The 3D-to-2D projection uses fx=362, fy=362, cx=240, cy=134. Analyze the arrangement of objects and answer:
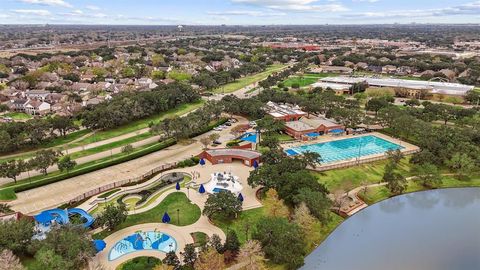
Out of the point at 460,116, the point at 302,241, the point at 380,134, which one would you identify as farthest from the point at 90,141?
the point at 460,116

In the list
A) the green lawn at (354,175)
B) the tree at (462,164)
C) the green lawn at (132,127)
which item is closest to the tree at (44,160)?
the green lawn at (132,127)

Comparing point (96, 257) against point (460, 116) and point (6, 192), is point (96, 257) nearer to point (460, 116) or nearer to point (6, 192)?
point (6, 192)

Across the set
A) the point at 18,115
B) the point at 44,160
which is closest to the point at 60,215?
the point at 44,160

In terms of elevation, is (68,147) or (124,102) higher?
(124,102)

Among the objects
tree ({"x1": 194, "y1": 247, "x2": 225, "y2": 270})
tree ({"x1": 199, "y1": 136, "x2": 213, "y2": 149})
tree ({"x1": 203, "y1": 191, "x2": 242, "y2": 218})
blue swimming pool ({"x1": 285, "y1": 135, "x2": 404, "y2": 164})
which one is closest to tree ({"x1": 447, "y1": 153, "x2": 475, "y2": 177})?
blue swimming pool ({"x1": 285, "y1": 135, "x2": 404, "y2": 164})

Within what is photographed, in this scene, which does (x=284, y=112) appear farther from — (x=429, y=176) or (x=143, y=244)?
(x=143, y=244)

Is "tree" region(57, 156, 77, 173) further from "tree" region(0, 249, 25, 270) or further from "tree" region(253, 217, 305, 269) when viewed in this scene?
"tree" region(253, 217, 305, 269)
